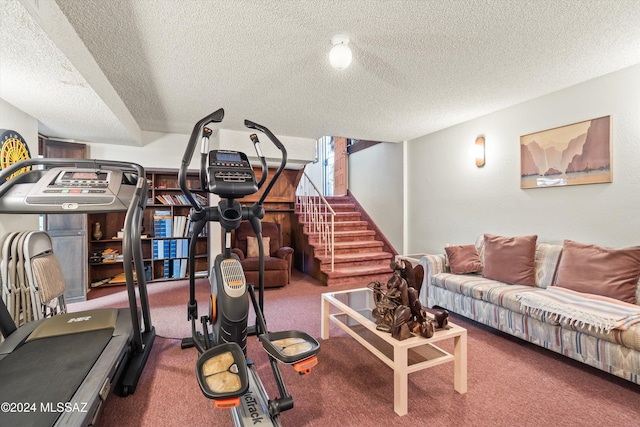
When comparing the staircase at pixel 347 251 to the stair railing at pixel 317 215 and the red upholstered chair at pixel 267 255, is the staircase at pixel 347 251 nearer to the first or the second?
the stair railing at pixel 317 215

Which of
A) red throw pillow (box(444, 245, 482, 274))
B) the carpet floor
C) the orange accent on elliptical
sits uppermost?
red throw pillow (box(444, 245, 482, 274))

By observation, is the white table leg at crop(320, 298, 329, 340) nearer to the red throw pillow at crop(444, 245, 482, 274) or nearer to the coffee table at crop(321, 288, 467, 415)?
the coffee table at crop(321, 288, 467, 415)

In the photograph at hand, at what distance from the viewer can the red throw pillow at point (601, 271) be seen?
6.51 feet

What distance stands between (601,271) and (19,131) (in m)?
4.80

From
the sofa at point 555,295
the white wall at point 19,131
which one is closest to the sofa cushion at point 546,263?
the sofa at point 555,295

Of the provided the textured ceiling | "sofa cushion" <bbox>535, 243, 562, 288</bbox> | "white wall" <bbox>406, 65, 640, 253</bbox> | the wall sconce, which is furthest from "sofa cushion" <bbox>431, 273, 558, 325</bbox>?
the textured ceiling

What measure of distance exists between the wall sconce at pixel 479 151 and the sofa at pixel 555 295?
1027 mm

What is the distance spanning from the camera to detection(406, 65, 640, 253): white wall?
233 centimetres

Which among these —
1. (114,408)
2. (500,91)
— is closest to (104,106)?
(114,408)

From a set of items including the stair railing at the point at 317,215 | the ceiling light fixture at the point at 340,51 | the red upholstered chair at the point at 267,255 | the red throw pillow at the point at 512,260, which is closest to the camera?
the ceiling light fixture at the point at 340,51

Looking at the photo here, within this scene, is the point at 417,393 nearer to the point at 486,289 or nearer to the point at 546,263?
the point at 486,289

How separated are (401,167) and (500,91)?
2.01m

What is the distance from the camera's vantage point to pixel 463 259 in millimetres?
2986

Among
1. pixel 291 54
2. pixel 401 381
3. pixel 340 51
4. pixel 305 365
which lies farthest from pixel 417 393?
pixel 291 54
